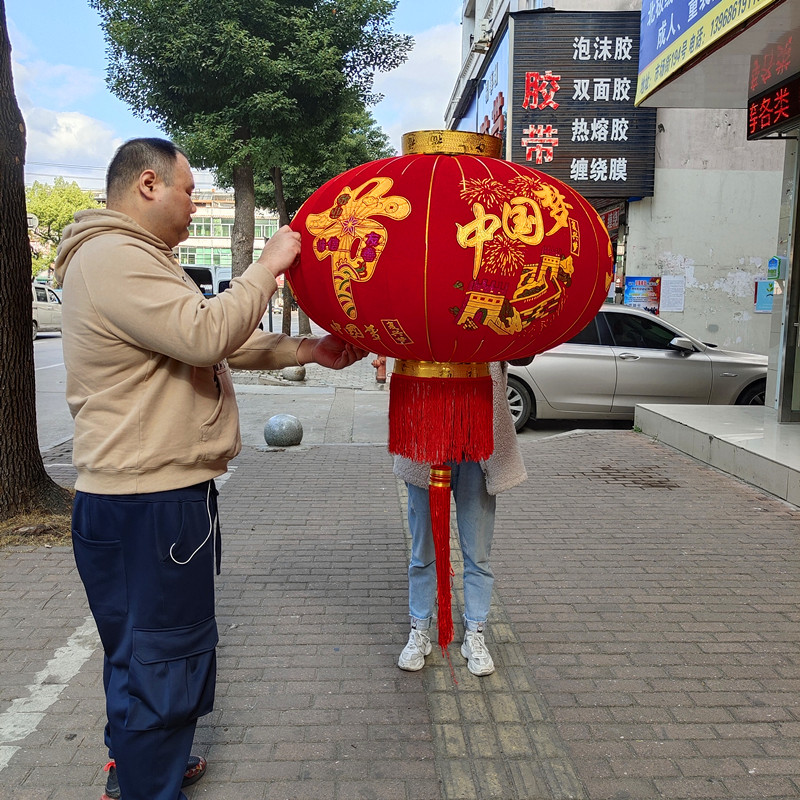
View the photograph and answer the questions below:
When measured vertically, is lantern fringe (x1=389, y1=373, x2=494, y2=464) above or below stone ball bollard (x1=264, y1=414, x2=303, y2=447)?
above

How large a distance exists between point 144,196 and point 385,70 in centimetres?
1502

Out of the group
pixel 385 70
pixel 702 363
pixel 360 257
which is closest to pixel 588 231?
pixel 360 257

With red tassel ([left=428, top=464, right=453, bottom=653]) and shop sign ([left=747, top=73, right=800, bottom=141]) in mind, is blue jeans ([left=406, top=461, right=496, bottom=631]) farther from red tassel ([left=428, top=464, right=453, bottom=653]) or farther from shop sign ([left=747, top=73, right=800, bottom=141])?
shop sign ([left=747, top=73, right=800, bottom=141])

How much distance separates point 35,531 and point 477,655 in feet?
10.6

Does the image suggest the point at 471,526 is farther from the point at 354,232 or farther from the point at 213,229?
the point at 213,229

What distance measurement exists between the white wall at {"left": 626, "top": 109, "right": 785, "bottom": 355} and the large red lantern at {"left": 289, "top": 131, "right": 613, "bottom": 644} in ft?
44.6

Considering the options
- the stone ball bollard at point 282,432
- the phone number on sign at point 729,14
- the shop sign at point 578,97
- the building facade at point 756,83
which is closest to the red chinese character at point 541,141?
the shop sign at point 578,97

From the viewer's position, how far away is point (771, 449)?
656 cm

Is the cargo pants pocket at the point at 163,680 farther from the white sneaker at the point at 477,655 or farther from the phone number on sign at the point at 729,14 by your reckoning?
the phone number on sign at the point at 729,14

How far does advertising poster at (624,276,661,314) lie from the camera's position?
15.1 meters

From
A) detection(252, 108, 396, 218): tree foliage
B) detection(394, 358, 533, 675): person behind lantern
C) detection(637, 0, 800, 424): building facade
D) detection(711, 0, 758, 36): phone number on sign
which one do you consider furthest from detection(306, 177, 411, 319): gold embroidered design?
detection(252, 108, 396, 218): tree foliage

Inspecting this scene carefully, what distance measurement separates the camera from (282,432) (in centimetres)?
816

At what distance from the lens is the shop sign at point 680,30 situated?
5793 millimetres

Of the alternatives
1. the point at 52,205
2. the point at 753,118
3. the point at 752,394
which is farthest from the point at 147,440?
the point at 52,205
